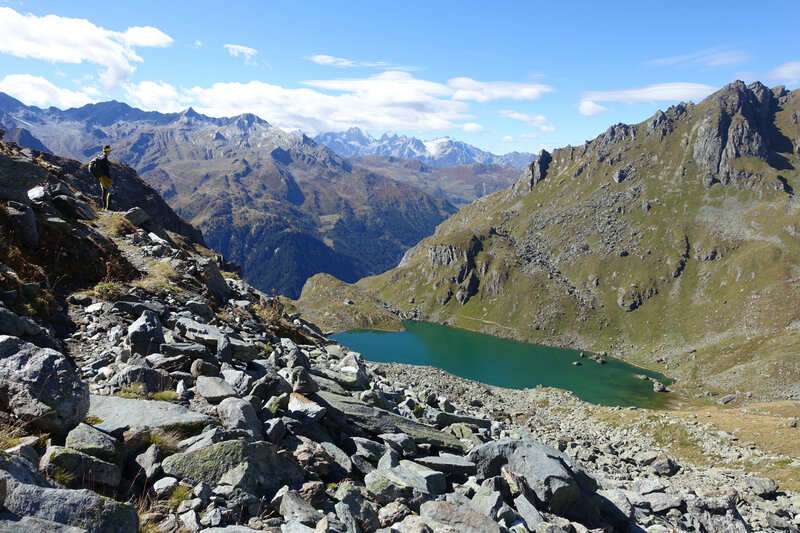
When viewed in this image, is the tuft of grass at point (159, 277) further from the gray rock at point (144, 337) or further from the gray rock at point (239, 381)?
the gray rock at point (239, 381)

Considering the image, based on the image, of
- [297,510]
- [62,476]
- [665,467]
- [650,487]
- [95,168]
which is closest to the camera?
[62,476]

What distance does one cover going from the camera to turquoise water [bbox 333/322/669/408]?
133m

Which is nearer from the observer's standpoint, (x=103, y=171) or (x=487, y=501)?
(x=487, y=501)

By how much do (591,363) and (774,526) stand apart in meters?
171

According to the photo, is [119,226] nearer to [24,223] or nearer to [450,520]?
[24,223]

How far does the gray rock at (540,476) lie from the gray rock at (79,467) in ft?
30.6

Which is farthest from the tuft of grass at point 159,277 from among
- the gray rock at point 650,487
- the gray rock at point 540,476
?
the gray rock at point 650,487

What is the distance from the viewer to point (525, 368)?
6467 inches

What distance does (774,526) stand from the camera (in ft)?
82.8

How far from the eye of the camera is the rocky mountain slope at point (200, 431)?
20.1 ft

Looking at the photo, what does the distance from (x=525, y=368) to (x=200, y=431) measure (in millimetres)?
170056

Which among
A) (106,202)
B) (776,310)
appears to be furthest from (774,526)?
(776,310)

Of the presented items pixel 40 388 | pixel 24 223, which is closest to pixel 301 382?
pixel 40 388

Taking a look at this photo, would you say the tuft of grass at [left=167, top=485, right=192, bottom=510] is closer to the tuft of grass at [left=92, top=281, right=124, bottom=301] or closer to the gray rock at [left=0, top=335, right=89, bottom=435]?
the gray rock at [left=0, top=335, right=89, bottom=435]
